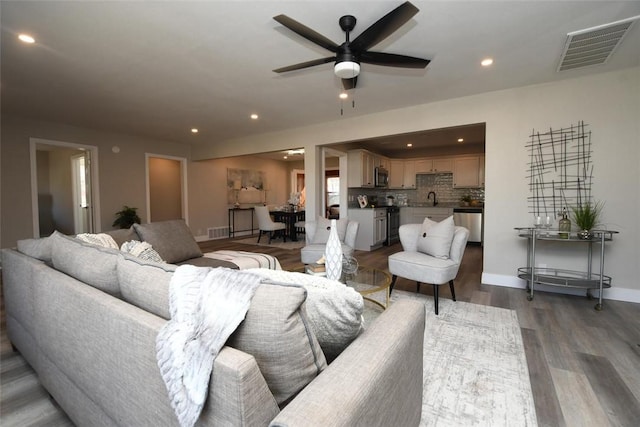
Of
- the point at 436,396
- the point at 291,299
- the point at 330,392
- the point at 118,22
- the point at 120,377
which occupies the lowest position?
the point at 436,396

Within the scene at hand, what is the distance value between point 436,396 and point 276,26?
109 inches

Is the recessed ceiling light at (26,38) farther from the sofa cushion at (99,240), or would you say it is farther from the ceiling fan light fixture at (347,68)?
the ceiling fan light fixture at (347,68)

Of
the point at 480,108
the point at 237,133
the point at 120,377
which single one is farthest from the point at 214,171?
the point at 120,377

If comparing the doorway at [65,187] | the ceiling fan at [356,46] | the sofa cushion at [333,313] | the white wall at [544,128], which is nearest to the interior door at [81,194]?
the doorway at [65,187]

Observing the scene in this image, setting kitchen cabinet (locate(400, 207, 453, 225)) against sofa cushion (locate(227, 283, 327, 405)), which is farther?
kitchen cabinet (locate(400, 207, 453, 225))

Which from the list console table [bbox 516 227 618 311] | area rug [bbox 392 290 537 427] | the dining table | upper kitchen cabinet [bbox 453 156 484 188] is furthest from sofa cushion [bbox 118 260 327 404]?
upper kitchen cabinet [bbox 453 156 484 188]

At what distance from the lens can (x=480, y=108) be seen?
147 inches

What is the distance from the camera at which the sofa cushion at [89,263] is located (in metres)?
1.25

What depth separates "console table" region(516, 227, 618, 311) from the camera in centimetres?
294

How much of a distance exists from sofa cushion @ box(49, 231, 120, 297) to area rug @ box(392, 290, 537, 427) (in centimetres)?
164

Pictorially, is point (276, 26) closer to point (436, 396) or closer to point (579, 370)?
point (436, 396)

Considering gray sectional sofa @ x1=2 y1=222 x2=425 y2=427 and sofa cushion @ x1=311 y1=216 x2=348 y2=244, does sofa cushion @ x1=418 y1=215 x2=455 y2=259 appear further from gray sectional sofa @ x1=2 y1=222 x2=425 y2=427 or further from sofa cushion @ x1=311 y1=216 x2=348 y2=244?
gray sectional sofa @ x1=2 y1=222 x2=425 y2=427

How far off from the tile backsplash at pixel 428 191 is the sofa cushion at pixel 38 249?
5739 mm

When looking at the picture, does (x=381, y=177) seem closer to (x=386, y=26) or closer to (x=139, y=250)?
(x=386, y=26)
